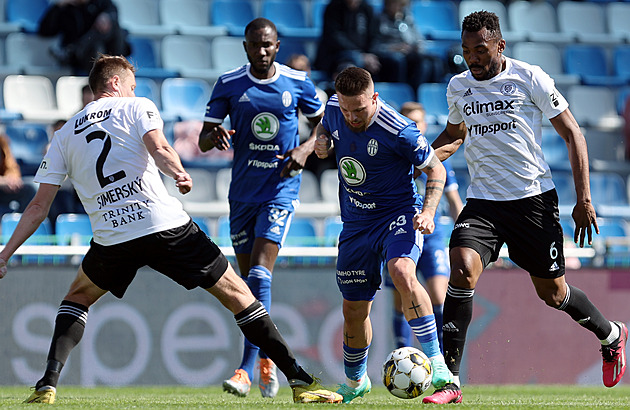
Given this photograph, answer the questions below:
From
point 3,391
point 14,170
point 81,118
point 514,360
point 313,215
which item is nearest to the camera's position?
point 81,118

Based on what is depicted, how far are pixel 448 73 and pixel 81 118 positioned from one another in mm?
9189

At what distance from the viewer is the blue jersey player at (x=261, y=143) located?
7977 millimetres

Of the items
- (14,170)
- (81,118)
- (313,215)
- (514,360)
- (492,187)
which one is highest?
(81,118)

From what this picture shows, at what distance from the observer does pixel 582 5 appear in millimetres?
16438

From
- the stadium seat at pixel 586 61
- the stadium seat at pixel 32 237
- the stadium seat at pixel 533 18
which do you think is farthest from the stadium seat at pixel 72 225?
the stadium seat at pixel 586 61

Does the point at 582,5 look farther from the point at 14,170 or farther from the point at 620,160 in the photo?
the point at 14,170

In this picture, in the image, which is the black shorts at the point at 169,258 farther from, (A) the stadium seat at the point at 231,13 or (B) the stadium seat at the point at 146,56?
(A) the stadium seat at the point at 231,13

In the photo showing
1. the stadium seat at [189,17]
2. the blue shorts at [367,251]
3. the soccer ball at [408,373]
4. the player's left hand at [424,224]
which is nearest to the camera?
the player's left hand at [424,224]

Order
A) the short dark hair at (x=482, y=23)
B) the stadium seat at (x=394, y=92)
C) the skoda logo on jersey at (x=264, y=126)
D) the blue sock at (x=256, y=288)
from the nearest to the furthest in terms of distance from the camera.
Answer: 1. the short dark hair at (x=482, y=23)
2. the blue sock at (x=256, y=288)
3. the skoda logo on jersey at (x=264, y=126)
4. the stadium seat at (x=394, y=92)

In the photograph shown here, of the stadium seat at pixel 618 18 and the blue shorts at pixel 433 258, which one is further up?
the stadium seat at pixel 618 18

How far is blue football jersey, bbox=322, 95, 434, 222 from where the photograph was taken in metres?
6.35

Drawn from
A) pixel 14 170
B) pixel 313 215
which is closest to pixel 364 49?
pixel 313 215

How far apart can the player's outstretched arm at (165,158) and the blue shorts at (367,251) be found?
4.44 ft

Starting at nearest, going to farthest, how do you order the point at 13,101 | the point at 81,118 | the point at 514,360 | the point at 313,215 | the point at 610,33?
the point at 81,118 < the point at 514,360 < the point at 313,215 < the point at 13,101 < the point at 610,33
